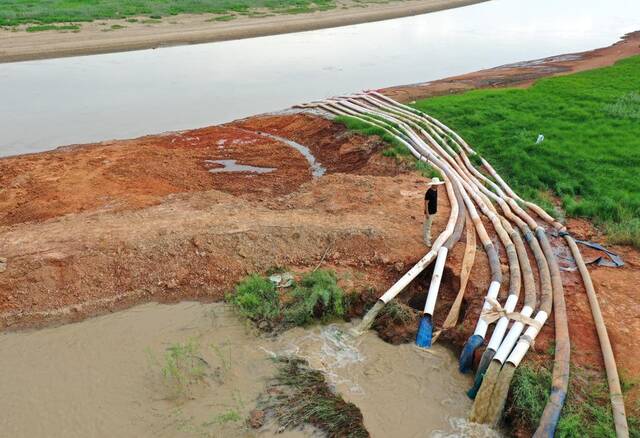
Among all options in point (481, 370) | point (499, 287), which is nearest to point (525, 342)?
point (481, 370)

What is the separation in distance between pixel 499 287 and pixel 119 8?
1529 inches

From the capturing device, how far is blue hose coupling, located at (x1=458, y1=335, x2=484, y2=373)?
761 cm

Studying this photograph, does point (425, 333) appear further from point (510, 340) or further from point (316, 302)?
point (316, 302)

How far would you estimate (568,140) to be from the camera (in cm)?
1540

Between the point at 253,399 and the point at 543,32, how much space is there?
42.9 m

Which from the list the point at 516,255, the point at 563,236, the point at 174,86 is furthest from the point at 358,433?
the point at 174,86

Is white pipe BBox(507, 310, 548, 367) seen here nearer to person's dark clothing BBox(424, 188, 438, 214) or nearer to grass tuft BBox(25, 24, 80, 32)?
person's dark clothing BBox(424, 188, 438, 214)

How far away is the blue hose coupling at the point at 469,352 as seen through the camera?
761cm

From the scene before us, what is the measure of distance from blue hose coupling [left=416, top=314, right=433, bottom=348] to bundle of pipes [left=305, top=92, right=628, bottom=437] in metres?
0.02

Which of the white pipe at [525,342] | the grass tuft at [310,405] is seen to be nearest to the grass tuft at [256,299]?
the grass tuft at [310,405]

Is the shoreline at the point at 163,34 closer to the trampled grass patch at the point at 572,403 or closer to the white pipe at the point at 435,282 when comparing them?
the white pipe at the point at 435,282

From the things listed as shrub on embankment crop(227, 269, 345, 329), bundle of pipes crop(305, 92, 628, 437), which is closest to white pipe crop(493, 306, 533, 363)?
bundle of pipes crop(305, 92, 628, 437)

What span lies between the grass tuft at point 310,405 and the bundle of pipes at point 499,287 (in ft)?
4.96

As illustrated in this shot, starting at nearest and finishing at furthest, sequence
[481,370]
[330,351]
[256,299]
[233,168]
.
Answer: [481,370]
[330,351]
[256,299]
[233,168]
